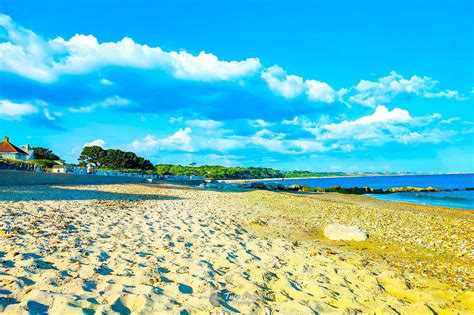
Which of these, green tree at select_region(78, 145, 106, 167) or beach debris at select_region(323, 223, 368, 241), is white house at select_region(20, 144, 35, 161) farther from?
beach debris at select_region(323, 223, 368, 241)

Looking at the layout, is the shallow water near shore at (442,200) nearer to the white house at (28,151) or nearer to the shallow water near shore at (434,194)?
the shallow water near shore at (434,194)

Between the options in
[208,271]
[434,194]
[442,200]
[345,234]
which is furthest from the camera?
[434,194]

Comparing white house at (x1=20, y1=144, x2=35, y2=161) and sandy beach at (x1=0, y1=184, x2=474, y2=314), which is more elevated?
white house at (x1=20, y1=144, x2=35, y2=161)

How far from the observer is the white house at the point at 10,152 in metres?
67.1

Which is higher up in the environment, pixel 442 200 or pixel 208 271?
pixel 442 200

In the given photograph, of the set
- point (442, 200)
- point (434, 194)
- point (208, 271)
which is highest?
point (434, 194)

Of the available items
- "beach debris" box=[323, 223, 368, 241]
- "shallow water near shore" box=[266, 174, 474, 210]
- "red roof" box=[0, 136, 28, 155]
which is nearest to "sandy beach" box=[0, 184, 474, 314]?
"beach debris" box=[323, 223, 368, 241]

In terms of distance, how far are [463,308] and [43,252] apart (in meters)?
7.10

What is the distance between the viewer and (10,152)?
67375mm

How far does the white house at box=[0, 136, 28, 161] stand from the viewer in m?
67.1

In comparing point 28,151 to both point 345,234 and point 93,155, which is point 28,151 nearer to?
point 93,155

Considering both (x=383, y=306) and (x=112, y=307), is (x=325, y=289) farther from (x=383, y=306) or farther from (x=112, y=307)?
(x=112, y=307)

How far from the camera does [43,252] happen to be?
590 centimetres

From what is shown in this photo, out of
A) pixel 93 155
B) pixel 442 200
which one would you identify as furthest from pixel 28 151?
pixel 442 200
